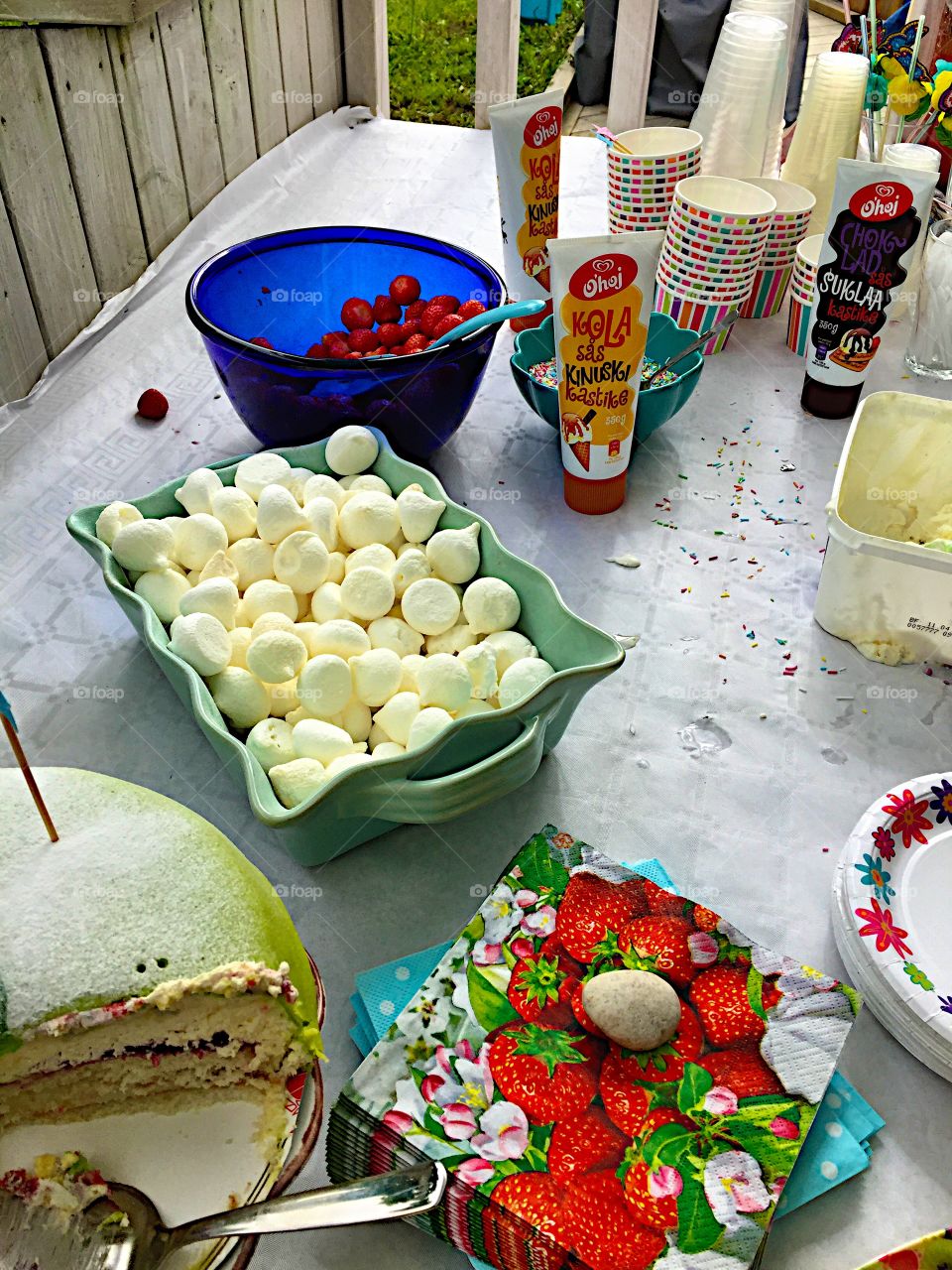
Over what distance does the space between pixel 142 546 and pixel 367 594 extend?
18 cm

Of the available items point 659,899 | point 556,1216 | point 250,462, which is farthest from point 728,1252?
point 250,462

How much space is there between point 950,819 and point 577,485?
1.66ft

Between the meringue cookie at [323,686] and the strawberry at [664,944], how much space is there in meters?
0.26

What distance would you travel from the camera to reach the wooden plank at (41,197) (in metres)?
1.20

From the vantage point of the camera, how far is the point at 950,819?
72cm

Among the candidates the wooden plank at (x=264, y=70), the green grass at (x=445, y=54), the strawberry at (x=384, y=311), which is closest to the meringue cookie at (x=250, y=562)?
the strawberry at (x=384, y=311)

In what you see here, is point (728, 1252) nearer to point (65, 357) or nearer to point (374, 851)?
point (374, 851)

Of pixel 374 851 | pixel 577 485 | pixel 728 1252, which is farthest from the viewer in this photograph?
pixel 577 485

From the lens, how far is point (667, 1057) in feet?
1.94

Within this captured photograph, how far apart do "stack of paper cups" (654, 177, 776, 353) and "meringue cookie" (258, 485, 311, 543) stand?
566mm

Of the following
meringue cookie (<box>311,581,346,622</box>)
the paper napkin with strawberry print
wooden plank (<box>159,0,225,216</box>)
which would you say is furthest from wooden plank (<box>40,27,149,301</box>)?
the paper napkin with strawberry print

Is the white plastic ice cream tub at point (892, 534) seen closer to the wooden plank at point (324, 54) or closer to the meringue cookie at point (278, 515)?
the meringue cookie at point (278, 515)

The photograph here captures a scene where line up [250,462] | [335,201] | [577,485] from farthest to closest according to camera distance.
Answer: [335,201] < [577,485] < [250,462]

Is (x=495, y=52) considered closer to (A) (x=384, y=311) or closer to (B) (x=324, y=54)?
(B) (x=324, y=54)
